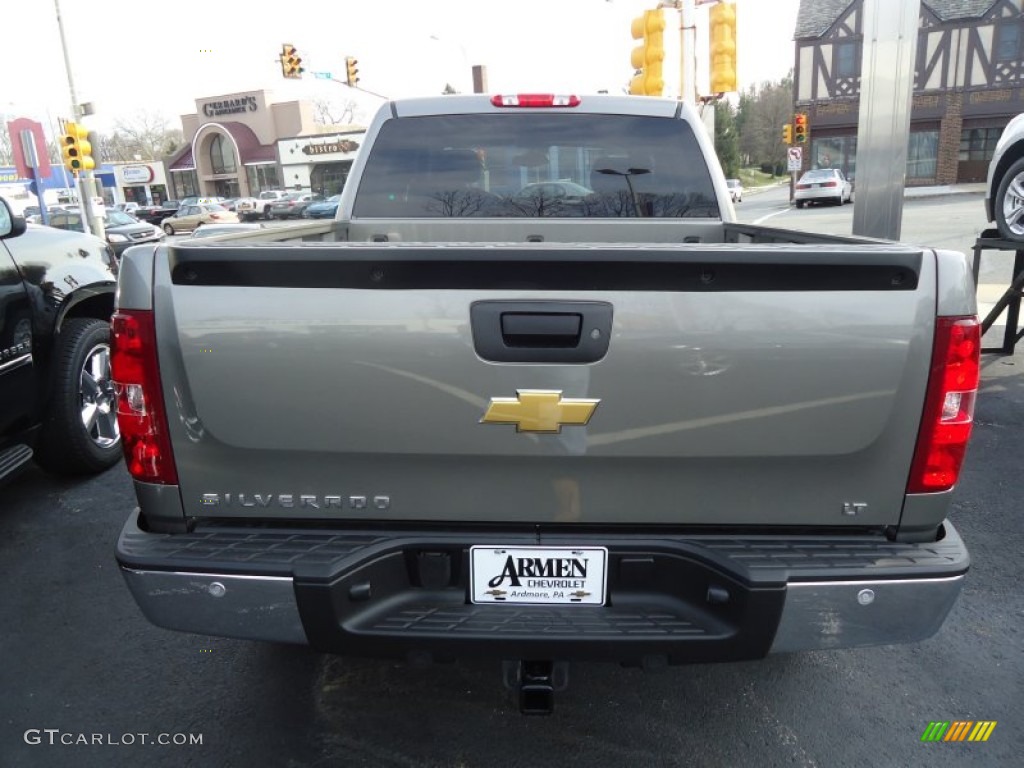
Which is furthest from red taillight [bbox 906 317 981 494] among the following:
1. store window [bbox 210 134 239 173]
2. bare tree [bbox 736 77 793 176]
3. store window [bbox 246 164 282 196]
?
bare tree [bbox 736 77 793 176]

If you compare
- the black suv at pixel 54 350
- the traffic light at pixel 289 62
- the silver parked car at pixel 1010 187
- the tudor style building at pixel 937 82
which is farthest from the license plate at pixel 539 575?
the tudor style building at pixel 937 82

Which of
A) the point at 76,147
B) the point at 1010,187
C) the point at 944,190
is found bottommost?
the point at 944,190

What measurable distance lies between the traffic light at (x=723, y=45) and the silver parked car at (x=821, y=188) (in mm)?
21950

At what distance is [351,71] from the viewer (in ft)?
105

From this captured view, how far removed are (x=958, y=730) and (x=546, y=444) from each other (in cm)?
185

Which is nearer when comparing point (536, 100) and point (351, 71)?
point (536, 100)

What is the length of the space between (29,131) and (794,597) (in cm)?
2661

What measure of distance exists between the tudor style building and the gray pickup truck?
147 ft

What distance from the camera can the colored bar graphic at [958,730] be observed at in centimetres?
256

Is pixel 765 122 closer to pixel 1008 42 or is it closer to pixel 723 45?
pixel 1008 42

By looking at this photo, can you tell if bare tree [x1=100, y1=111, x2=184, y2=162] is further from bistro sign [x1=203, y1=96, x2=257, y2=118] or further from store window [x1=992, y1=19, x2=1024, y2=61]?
store window [x1=992, y1=19, x2=1024, y2=61]

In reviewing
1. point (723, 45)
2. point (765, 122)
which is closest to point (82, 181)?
point (723, 45)

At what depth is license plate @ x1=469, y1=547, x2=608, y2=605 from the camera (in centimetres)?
202

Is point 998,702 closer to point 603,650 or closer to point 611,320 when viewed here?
point 603,650
